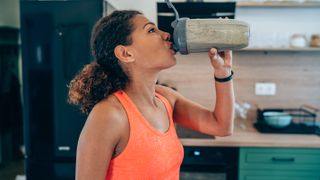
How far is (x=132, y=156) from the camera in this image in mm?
1079

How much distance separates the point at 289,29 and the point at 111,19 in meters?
1.99

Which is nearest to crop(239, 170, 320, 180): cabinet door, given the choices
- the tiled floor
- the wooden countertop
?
the wooden countertop

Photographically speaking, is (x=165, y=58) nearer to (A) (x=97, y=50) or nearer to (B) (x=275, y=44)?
(A) (x=97, y=50)

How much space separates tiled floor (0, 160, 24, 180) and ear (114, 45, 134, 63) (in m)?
3.16

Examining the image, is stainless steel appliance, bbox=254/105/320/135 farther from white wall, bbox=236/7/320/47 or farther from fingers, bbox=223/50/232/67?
fingers, bbox=223/50/232/67

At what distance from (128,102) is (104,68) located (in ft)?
0.51

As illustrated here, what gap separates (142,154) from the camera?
1.09 meters

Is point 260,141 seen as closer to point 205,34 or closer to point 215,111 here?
point 215,111

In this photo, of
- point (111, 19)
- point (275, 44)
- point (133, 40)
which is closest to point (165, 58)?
point (133, 40)

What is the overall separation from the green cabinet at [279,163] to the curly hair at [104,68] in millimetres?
1394

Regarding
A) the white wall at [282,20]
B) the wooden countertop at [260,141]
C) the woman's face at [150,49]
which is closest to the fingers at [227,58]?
the woman's face at [150,49]

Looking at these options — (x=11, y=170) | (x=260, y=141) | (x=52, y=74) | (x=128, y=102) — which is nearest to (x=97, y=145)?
(x=128, y=102)

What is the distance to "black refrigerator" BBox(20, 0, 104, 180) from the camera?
90.7 inches

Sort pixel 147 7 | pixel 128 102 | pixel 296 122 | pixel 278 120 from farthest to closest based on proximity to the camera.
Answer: pixel 147 7 < pixel 296 122 < pixel 278 120 < pixel 128 102
